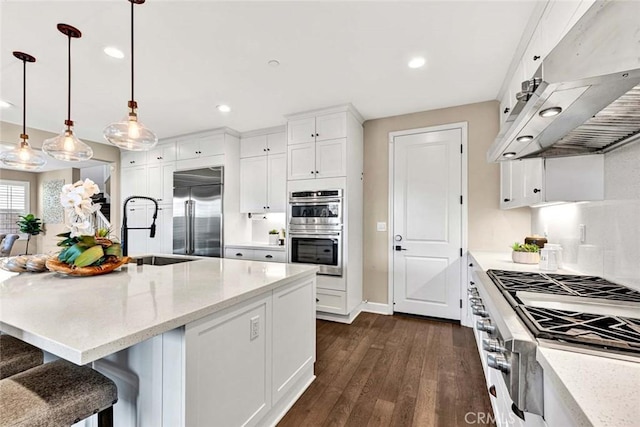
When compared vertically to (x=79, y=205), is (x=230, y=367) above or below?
below

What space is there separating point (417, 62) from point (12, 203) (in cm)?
1076

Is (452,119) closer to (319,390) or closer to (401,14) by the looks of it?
(401,14)

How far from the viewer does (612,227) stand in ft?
4.58

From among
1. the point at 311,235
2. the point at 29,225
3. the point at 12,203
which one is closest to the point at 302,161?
the point at 311,235

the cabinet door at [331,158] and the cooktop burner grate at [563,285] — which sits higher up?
the cabinet door at [331,158]

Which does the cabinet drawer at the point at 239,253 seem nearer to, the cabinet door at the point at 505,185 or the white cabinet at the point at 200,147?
the white cabinet at the point at 200,147

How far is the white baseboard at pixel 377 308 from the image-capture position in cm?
355

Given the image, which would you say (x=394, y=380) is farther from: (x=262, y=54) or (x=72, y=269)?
(x=262, y=54)

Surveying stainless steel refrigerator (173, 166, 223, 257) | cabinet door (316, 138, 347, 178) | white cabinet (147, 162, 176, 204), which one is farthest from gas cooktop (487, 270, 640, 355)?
white cabinet (147, 162, 176, 204)

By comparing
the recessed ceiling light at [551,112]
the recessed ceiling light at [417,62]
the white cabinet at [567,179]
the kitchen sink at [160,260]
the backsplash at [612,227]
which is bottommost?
the kitchen sink at [160,260]

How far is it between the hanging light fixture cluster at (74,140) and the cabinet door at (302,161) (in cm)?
168

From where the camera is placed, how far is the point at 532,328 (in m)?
0.81

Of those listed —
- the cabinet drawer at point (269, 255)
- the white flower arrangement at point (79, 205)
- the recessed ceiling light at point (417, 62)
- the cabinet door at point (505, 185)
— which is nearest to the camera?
the white flower arrangement at point (79, 205)

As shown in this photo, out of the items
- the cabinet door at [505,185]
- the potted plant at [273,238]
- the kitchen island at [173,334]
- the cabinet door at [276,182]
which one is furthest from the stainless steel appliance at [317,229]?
the cabinet door at [505,185]
